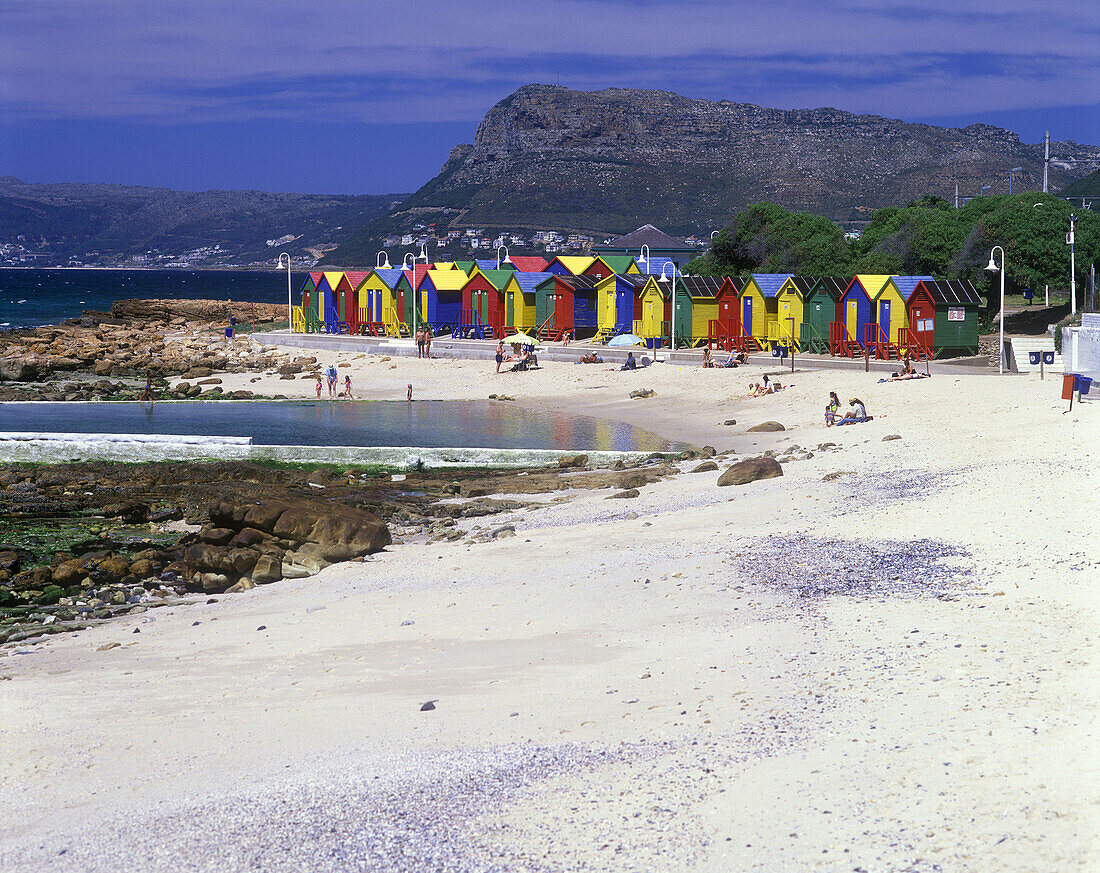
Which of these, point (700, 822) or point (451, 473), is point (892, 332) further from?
point (700, 822)

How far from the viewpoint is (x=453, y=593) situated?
12.8 m

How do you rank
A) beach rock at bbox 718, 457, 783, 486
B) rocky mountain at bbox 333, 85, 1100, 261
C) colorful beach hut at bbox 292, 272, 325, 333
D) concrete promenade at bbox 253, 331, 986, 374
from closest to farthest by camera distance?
beach rock at bbox 718, 457, 783, 486, concrete promenade at bbox 253, 331, 986, 374, colorful beach hut at bbox 292, 272, 325, 333, rocky mountain at bbox 333, 85, 1100, 261

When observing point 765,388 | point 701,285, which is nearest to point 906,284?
point 765,388

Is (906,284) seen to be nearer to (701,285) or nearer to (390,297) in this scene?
(701,285)

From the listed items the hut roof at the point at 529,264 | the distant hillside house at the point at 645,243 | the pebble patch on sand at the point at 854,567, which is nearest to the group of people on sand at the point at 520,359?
the hut roof at the point at 529,264

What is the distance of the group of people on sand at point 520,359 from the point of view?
4019 centimetres

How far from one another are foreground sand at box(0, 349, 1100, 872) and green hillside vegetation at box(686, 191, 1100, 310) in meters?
30.1

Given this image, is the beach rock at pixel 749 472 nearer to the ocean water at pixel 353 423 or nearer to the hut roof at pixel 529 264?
the ocean water at pixel 353 423

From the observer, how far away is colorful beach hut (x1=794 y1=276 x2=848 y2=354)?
1464 inches

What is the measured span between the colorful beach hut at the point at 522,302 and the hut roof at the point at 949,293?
16816 mm

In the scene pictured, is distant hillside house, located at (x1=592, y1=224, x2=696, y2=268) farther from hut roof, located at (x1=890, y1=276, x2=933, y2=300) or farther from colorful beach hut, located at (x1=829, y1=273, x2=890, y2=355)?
hut roof, located at (x1=890, y1=276, x2=933, y2=300)

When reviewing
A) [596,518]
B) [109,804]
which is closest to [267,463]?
[596,518]

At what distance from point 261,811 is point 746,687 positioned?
3616mm

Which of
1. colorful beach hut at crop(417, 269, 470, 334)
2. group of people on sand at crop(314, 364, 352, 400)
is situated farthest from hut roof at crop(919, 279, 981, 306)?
colorful beach hut at crop(417, 269, 470, 334)
